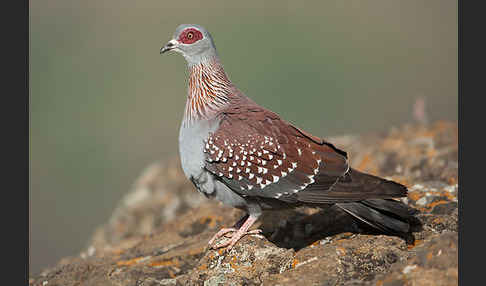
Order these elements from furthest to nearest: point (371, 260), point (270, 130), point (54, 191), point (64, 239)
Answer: point (54, 191)
point (64, 239)
point (270, 130)
point (371, 260)

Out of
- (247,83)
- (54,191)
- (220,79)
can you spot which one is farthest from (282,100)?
(220,79)

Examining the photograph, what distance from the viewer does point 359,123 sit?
59.6ft

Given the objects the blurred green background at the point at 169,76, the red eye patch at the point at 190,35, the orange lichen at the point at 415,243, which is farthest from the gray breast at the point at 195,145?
the blurred green background at the point at 169,76

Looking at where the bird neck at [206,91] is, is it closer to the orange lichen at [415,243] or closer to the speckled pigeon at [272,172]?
the speckled pigeon at [272,172]

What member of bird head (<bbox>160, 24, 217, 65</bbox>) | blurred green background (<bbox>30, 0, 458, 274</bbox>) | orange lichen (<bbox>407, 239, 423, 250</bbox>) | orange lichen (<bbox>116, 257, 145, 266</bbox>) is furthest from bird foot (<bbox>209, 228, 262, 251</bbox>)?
blurred green background (<bbox>30, 0, 458, 274</bbox>)

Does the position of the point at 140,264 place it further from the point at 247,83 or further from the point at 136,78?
the point at 136,78

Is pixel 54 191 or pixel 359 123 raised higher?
pixel 359 123

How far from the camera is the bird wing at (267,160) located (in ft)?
19.9

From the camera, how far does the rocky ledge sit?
515 cm

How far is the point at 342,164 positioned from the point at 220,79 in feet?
6.96

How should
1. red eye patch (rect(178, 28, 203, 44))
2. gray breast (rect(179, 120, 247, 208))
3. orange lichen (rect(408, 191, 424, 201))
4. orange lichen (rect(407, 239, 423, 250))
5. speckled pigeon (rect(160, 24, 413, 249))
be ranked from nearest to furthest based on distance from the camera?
orange lichen (rect(407, 239, 423, 250)) → speckled pigeon (rect(160, 24, 413, 249)) → gray breast (rect(179, 120, 247, 208)) → orange lichen (rect(408, 191, 424, 201)) → red eye patch (rect(178, 28, 203, 44))

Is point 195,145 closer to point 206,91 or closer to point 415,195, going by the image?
point 206,91

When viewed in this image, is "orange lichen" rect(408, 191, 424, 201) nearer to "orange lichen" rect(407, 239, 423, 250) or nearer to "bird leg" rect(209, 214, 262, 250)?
"orange lichen" rect(407, 239, 423, 250)

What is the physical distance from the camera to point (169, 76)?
20.6 m
